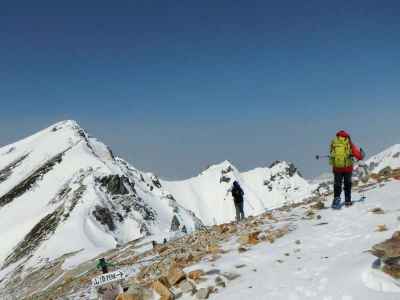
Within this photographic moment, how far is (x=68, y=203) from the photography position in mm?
107438

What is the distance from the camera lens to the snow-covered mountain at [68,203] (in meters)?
89.2

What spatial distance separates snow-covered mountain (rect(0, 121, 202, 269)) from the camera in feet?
293

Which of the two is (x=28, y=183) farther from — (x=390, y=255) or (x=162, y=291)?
(x=390, y=255)

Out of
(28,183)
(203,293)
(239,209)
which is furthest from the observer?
(28,183)

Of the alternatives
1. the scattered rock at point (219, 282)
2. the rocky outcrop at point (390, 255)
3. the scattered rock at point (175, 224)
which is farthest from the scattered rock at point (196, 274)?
the scattered rock at point (175, 224)

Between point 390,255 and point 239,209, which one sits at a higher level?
point 390,255

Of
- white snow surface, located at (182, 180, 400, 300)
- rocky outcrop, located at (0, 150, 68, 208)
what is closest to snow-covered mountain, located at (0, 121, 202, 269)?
rocky outcrop, located at (0, 150, 68, 208)

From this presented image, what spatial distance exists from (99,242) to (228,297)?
8188 cm

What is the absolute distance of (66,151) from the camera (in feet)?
509

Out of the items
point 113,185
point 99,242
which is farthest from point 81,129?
point 99,242

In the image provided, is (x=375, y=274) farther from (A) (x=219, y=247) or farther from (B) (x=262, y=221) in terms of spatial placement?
(B) (x=262, y=221)

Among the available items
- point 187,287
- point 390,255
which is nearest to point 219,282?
point 187,287

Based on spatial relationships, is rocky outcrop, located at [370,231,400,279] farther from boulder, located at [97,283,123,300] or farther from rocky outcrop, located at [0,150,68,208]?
rocky outcrop, located at [0,150,68,208]

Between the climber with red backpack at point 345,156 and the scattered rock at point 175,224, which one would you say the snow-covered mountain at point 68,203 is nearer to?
the scattered rock at point 175,224
